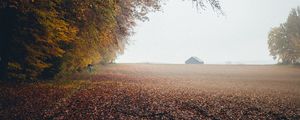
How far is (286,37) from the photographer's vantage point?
2844 inches

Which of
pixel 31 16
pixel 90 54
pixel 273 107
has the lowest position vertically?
pixel 273 107

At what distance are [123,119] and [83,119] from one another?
4.34 ft

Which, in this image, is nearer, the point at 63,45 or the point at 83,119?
the point at 83,119

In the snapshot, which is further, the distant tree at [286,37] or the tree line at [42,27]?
the distant tree at [286,37]

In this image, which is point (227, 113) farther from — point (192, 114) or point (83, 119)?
point (83, 119)

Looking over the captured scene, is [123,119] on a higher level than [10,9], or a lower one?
lower

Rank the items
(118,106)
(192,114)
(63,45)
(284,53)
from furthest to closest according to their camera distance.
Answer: (284,53) < (63,45) < (118,106) < (192,114)

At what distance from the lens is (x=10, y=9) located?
15836 millimetres

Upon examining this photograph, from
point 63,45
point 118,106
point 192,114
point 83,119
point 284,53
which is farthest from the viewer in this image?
point 284,53

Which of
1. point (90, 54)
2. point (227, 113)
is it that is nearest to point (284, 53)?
point (90, 54)

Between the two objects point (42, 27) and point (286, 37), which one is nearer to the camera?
point (42, 27)

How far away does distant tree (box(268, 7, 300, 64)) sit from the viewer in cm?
7025

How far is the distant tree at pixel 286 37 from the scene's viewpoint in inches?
2766

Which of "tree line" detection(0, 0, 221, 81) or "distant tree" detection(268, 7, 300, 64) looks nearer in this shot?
"tree line" detection(0, 0, 221, 81)
